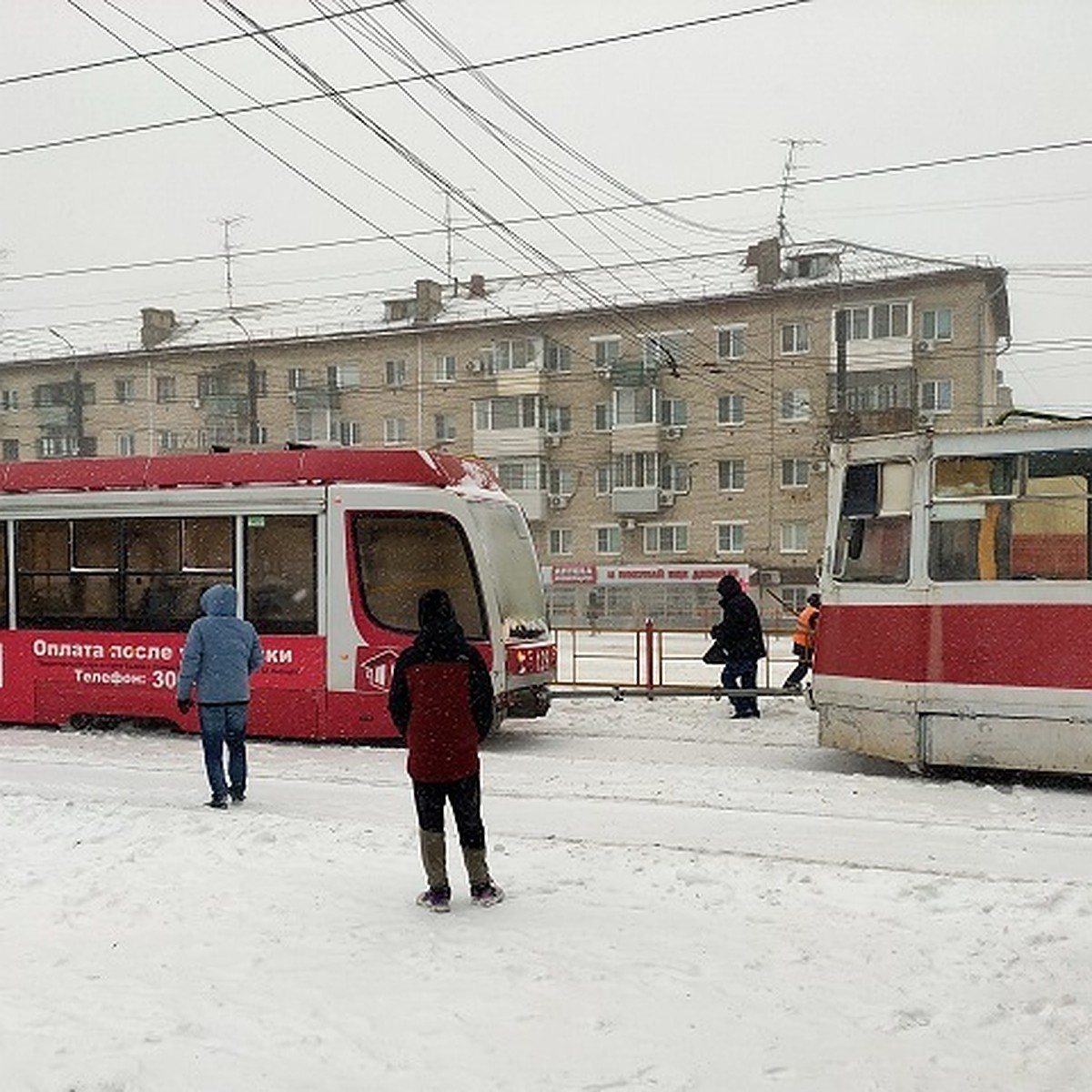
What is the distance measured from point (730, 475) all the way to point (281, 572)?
36.6 meters

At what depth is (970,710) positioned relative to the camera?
31.9ft

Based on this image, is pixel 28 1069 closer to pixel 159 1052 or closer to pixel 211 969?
pixel 159 1052

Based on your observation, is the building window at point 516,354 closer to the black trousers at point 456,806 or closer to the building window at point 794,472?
the building window at point 794,472

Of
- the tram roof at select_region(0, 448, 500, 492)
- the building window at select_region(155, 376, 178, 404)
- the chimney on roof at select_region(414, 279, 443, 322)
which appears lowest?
the tram roof at select_region(0, 448, 500, 492)

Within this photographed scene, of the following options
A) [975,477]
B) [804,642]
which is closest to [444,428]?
[804,642]

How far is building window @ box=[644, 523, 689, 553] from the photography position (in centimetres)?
4819

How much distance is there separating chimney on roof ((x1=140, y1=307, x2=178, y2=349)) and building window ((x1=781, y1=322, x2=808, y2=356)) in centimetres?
2771

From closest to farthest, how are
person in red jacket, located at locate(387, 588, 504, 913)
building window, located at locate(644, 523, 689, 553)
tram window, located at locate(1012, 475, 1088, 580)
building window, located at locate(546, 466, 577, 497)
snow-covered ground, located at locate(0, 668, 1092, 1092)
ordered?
snow-covered ground, located at locate(0, 668, 1092, 1092), person in red jacket, located at locate(387, 588, 504, 913), tram window, located at locate(1012, 475, 1088, 580), building window, located at locate(644, 523, 689, 553), building window, located at locate(546, 466, 577, 497)

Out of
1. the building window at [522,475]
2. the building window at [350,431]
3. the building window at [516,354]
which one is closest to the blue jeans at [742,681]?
the building window at [522,475]

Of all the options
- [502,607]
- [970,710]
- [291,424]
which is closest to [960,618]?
[970,710]

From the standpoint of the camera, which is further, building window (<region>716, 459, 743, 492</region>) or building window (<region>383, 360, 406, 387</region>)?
building window (<region>383, 360, 406, 387</region>)

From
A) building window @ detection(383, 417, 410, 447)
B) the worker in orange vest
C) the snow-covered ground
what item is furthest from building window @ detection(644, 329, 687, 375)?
the snow-covered ground

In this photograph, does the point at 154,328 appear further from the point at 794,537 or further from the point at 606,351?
the point at 794,537

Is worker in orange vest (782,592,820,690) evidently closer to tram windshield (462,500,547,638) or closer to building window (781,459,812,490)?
tram windshield (462,500,547,638)
